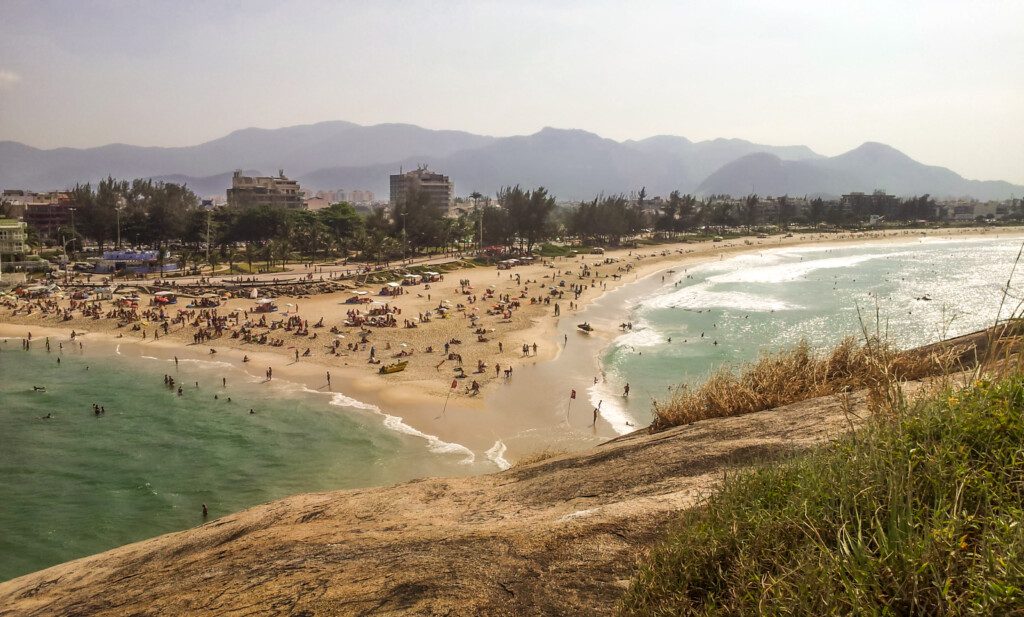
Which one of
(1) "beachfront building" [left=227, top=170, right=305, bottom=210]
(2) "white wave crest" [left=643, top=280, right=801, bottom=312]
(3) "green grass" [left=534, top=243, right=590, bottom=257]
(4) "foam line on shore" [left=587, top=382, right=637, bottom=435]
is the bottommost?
(4) "foam line on shore" [left=587, top=382, right=637, bottom=435]

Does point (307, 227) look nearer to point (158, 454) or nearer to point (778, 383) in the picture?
point (158, 454)

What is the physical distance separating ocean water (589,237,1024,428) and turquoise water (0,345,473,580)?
429 inches

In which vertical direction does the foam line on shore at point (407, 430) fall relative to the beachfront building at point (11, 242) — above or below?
below

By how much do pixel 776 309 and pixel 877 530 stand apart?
49.9 meters

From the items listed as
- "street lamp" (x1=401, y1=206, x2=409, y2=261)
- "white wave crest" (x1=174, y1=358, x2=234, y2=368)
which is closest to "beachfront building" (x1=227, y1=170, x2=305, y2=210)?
"street lamp" (x1=401, y1=206, x2=409, y2=261)

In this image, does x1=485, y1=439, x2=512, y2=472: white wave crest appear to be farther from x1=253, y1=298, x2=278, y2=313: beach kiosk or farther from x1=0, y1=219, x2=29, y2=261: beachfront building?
x1=0, y1=219, x2=29, y2=261: beachfront building

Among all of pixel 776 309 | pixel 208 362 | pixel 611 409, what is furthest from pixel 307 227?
pixel 611 409

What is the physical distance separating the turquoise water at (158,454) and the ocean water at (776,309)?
429 inches

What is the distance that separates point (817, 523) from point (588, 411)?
71.8ft

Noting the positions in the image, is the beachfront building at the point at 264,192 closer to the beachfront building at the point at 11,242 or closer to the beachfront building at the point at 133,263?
the beachfront building at the point at 133,263

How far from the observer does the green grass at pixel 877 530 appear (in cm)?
288

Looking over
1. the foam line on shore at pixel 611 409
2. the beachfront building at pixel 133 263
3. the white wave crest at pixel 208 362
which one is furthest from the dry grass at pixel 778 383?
the beachfront building at pixel 133 263

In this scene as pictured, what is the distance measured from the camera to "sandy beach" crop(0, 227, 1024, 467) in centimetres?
2422

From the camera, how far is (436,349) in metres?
34.9
